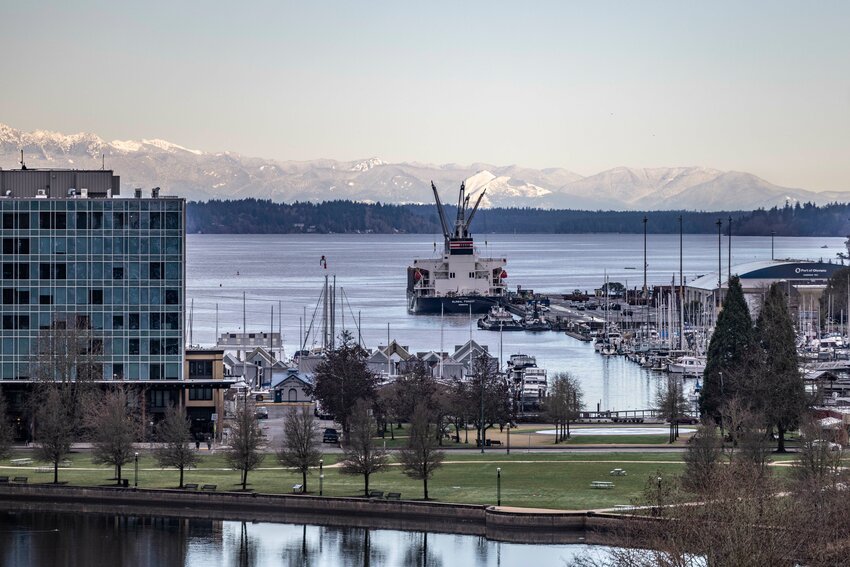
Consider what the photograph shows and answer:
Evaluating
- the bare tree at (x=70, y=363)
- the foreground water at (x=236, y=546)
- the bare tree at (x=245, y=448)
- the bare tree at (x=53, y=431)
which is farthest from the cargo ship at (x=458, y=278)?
the foreground water at (x=236, y=546)

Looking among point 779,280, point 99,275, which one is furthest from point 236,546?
point 779,280

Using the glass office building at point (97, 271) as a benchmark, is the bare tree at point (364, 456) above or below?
below

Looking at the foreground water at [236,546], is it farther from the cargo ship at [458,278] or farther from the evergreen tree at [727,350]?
the cargo ship at [458,278]

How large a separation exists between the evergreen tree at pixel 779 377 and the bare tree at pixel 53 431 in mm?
22002

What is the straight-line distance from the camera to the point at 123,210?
2352 inches

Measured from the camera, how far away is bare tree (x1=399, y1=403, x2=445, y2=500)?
45.4 metres

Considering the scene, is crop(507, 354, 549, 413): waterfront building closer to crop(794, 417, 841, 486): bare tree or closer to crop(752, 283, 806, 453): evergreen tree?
crop(752, 283, 806, 453): evergreen tree

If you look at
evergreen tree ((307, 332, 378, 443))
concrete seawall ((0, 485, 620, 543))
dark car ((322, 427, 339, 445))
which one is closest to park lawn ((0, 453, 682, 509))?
concrete seawall ((0, 485, 620, 543))

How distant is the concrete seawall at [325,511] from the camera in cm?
4112

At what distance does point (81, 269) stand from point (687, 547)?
3616 cm

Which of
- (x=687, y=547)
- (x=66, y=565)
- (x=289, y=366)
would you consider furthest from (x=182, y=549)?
(x=289, y=366)

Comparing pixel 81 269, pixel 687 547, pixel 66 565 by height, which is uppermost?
pixel 81 269

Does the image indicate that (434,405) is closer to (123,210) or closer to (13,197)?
(123,210)

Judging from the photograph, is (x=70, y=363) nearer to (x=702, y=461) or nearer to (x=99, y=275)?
(x=99, y=275)
